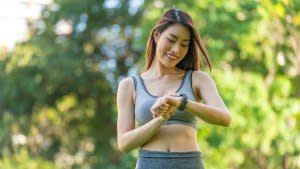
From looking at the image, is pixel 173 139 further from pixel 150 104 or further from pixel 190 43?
pixel 190 43

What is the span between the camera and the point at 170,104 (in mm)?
2018

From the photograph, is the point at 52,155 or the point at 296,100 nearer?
the point at 296,100

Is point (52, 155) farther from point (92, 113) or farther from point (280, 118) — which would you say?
point (280, 118)

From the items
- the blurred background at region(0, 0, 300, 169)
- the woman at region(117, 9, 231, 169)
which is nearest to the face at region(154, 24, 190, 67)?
the woman at region(117, 9, 231, 169)

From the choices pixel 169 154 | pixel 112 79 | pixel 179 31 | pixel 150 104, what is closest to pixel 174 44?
pixel 179 31

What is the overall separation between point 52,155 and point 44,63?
2.20 metres

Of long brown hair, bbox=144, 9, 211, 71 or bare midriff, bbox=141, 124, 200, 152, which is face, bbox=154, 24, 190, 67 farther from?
bare midriff, bbox=141, 124, 200, 152

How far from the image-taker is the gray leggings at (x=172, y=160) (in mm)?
2121

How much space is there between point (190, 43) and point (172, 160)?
362mm

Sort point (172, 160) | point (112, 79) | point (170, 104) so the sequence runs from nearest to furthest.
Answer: point (170, 104) < point (172, 160) < point (112, 79)

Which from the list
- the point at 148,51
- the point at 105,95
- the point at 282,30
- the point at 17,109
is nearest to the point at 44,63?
the point at 17,109

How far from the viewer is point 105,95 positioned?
13.5 meters

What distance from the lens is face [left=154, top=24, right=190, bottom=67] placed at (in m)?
2.17

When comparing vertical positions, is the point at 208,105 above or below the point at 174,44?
below
